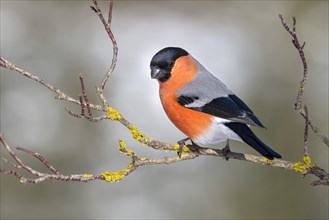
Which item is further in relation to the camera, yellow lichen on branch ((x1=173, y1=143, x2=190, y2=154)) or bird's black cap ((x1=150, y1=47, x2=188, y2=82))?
bird's black cap ((x1=150, y1=47, x2=188, y2=82))

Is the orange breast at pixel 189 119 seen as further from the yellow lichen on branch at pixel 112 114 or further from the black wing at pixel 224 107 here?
the yellow lichen on branch at pixel 112 114

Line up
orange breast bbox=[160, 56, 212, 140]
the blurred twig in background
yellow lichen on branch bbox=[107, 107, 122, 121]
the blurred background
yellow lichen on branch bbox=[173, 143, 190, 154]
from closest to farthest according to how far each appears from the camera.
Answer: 1. the blurred twig in background
2. yellow lichen on branch bbox=[107, 107, 122, 121]
3. yellow lichen on branch bbox=[173, 143, 190, 154]
4. orange breast bbox=[160, 56, 212, 140]
5. the blurred background

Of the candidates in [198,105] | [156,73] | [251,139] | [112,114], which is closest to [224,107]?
[198,105]

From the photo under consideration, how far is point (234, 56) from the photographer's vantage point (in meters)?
7.95

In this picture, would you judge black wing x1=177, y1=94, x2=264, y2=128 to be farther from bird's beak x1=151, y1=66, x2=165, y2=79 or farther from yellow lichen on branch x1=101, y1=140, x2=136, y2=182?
yellow lichen on branch x1=101, y1=140, x2=136, y2=182

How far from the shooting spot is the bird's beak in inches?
125

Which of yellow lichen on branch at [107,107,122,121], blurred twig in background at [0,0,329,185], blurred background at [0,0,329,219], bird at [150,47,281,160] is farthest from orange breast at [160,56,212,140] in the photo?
blurred background at [0,0,329,219]

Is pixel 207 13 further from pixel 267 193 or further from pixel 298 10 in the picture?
pixel 267 193

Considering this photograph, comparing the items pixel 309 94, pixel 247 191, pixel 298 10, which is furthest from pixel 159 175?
pixel 298 10

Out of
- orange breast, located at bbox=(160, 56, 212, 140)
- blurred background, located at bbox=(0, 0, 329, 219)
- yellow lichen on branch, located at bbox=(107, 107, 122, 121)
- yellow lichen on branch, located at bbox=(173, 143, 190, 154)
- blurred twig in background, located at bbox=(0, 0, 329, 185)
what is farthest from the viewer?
blurred background, located at bbox=(0, 0, 329, 219)

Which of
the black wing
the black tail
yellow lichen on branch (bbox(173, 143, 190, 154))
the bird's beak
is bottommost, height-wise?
the black tail

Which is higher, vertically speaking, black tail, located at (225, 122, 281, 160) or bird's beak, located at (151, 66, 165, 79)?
bird's beak, located at (151, 66, 165, 79)

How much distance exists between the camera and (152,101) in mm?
7078

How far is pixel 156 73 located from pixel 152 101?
12.8 feet
